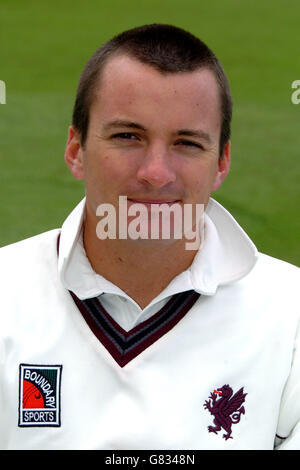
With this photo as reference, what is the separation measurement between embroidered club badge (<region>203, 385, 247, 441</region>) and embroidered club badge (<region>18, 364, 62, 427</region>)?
0.27 metres

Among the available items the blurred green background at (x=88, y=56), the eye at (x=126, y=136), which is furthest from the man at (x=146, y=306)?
the blurred green background at (x=88, y=56)

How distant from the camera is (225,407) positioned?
162 centimetres

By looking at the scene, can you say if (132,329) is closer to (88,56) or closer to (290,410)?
(290,410)

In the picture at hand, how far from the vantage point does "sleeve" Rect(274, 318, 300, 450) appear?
163 centimetres

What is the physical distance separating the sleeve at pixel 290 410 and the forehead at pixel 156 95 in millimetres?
476

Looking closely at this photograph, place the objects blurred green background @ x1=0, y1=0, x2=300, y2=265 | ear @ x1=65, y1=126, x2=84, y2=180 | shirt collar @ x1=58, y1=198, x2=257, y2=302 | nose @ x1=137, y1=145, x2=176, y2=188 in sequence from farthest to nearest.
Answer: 1. blurred green background @ x1=0, y1=0, x2=300, y2=265
2. ear @ x1=65, y1=126, x2=84, y2=180
3. shirt collar @ x1=58, y1=198, x2=257, y2=302
4. nose @ x1=137, y1=145, x2=176, y2=188

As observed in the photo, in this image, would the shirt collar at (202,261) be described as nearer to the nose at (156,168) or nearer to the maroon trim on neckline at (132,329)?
the maroon trim on neckline at (132,329)

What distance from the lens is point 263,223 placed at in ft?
14.5

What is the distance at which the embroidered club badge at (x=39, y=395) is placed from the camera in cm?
160

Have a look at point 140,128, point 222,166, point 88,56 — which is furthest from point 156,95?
point 88,56

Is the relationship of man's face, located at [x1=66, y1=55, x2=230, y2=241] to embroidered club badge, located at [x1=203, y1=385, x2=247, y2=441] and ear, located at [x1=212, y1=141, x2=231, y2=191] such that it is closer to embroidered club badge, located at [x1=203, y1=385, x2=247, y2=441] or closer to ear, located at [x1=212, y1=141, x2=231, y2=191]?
ear, located at [x1=212, y1=141, x2=231, y2=191]

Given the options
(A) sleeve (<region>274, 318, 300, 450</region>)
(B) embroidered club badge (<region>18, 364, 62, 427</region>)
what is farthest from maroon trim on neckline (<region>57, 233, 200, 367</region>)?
(A) sleeve (<region>274, 318, 300, 450</region>)

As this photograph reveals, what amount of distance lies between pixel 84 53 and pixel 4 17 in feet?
3.49

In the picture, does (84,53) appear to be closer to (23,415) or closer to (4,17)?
(4,17)
